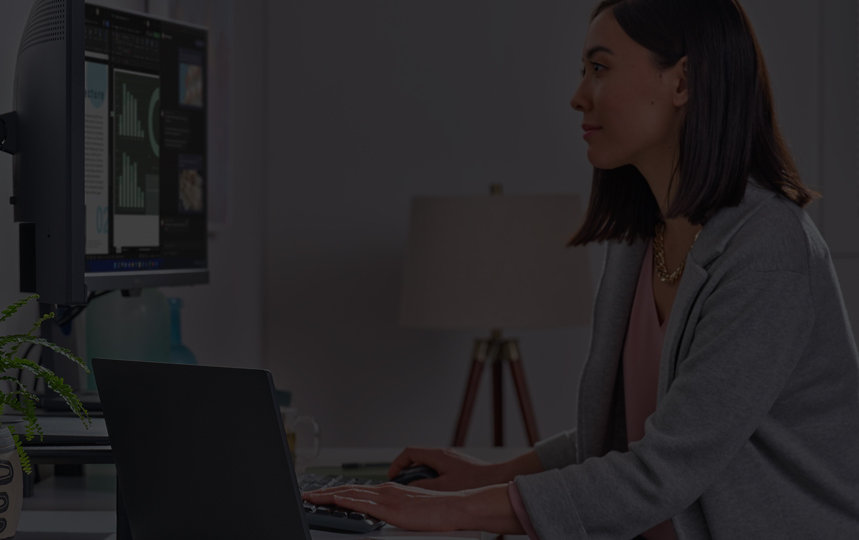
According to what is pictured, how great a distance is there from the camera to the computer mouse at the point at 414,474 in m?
1.49

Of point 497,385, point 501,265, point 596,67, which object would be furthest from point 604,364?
point 497,385

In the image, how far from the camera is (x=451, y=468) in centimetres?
152

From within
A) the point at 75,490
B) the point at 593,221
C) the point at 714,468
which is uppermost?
the point at 593,221

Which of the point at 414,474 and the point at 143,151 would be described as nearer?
the point at 414,474

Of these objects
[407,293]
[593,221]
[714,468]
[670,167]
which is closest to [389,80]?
[407,293]

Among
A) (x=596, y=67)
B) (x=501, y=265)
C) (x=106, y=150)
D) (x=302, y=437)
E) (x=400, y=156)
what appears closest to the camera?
(x=596, y=67)

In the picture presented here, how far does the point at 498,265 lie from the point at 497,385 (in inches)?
17.3

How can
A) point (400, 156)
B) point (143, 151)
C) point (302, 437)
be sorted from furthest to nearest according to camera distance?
point (400, 156)
point (302, 437)
point (143, 151)

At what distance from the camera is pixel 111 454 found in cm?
110

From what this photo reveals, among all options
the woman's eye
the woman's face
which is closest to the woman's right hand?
the woman's face

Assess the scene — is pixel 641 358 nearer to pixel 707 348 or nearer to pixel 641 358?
pixel 641 358

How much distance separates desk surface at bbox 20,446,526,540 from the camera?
118 centimetres

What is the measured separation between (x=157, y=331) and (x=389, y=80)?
188 cm

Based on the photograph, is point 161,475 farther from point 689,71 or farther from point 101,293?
point 689,71
